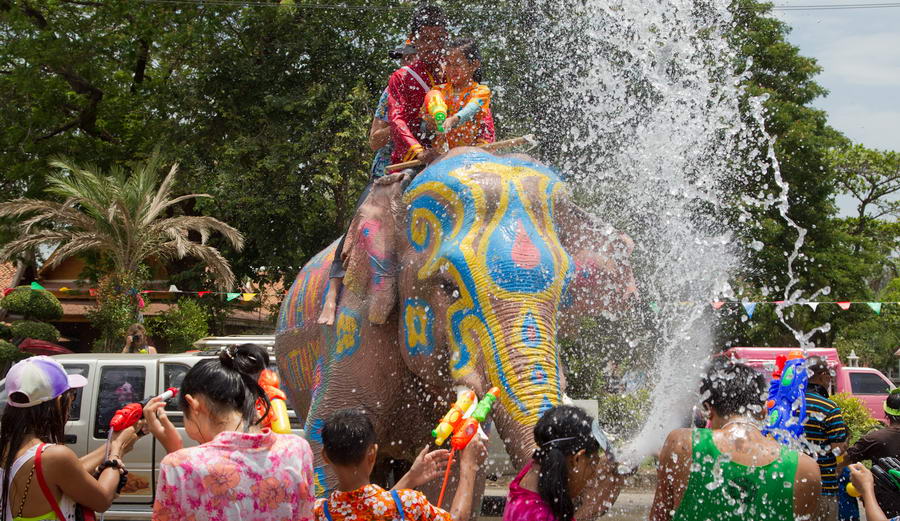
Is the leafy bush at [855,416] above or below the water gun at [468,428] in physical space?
below

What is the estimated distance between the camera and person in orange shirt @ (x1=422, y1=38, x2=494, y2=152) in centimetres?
645

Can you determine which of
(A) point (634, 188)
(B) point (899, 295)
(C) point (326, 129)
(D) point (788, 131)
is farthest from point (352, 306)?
(B) point (899, 295)

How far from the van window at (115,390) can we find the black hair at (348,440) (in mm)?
6754

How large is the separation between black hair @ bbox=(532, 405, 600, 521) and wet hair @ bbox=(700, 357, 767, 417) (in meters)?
0.54

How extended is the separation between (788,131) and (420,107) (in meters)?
15.9

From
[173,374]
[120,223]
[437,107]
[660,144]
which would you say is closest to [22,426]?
[437,107]

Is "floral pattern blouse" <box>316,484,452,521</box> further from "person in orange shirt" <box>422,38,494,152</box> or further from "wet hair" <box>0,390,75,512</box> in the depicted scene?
"person in orange shirt" <box>422,38,494,152</box>

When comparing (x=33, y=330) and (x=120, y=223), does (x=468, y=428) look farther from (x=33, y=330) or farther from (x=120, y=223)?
(x=33, y=330)

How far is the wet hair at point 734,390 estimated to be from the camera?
12.1ft

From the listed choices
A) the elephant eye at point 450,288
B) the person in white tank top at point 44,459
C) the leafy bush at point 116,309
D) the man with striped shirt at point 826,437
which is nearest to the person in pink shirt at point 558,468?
the person in white tank top at point 44,459

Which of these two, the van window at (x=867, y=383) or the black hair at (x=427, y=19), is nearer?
the black hair at (x=427, y=19)

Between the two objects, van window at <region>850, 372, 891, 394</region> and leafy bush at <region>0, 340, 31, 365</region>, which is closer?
leafy bush at <region>0, 340, 31, 365</region>

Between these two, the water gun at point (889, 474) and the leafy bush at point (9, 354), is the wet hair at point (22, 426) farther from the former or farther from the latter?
the leafy bush at point (9, 354)

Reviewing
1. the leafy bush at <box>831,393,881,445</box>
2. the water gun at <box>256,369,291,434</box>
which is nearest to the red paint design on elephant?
the water gun at <box>256,369,291,434</box>
